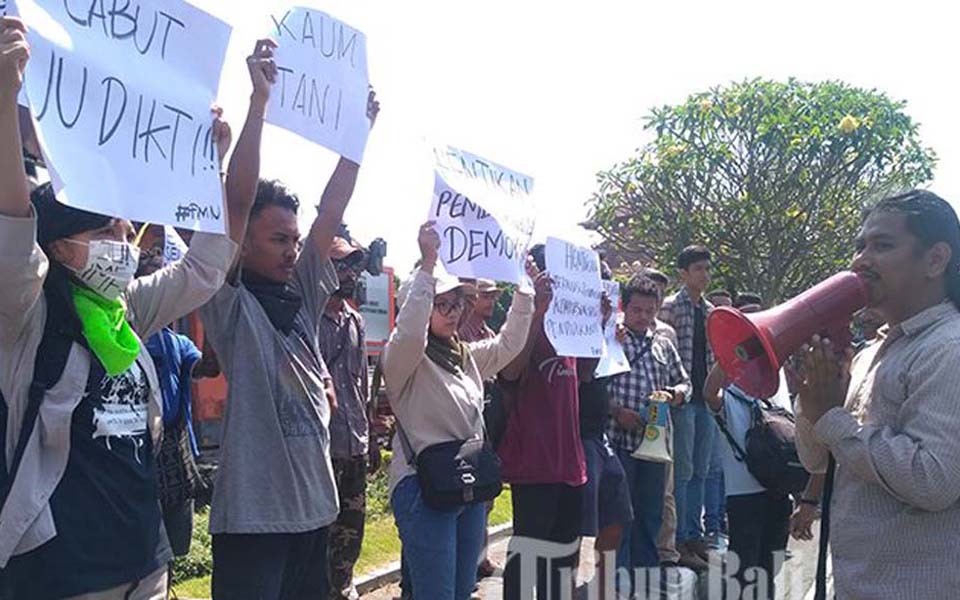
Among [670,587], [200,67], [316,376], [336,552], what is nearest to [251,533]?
[316,376]

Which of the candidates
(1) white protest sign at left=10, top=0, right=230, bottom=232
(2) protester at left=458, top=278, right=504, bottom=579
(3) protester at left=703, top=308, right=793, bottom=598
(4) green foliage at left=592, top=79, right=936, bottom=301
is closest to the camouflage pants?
(2) protester at left=458, top=278, right=504, bottom=579

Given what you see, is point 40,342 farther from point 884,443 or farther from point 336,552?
point 336,552

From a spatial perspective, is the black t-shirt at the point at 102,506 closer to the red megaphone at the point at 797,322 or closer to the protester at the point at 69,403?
the protester at the point at 69,403

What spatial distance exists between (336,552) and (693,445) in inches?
128

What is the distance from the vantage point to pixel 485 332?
5902 millimetres

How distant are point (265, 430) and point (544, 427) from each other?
1974 mm

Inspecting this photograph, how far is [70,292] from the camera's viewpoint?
2.24 m

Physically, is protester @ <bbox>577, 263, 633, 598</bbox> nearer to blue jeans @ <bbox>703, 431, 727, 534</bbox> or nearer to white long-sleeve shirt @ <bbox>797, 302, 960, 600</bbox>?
blue jeans @ <bbox>703, 431, 727, 534</bbox>

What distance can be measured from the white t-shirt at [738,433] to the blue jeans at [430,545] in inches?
69.9

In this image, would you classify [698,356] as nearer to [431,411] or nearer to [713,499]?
[713,499]

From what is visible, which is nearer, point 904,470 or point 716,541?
point 904,470

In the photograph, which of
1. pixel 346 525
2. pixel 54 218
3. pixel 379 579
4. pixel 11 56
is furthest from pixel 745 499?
pixel 11 56

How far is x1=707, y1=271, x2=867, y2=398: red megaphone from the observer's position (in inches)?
100

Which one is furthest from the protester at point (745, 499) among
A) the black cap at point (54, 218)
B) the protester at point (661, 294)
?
the black cap at point (54, 218)
